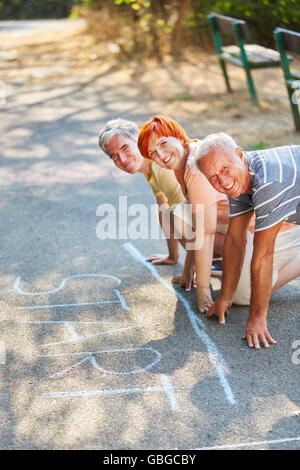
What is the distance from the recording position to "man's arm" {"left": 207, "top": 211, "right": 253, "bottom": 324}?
3.23 m

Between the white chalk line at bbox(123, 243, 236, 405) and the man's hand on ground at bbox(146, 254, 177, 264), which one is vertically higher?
the white chalk line at bbox(123, 243, 236, 405)

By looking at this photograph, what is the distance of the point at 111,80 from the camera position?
998 cm

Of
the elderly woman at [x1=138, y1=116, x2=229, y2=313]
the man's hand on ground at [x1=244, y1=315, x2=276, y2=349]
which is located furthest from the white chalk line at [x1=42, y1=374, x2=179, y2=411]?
the elderly woman at [x1=138, y1=116, x2=229, y2=313]

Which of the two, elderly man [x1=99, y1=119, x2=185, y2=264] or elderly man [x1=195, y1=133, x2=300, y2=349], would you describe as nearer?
elderly man [x1=195, y1=133, x2=300, y2=349]

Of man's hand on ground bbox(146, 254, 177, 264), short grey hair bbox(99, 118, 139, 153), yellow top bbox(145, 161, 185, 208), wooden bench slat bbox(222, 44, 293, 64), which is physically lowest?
man's hand on ground bbox(146, 254, 177, 264)

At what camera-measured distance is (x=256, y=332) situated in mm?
3088

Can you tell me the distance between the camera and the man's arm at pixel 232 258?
3227mm

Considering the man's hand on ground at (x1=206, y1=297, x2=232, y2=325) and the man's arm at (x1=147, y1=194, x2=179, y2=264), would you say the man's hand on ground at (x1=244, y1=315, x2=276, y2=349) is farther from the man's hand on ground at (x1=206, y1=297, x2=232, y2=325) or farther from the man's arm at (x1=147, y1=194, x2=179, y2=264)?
the man's arm at (x1=147, y1=194, x2=179, y2=264)

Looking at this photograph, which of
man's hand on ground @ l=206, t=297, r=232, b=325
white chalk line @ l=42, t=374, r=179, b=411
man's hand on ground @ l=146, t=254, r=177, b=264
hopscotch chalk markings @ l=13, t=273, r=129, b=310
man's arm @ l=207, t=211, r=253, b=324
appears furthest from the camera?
man's hand on ground @ l=146, t=254, r=177, b=264

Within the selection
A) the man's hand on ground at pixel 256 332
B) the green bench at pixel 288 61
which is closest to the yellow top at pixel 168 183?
the man's hand on ground at pixel 256 332

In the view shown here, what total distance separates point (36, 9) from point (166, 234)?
24.0m

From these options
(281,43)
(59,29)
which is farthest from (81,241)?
(59,29)
